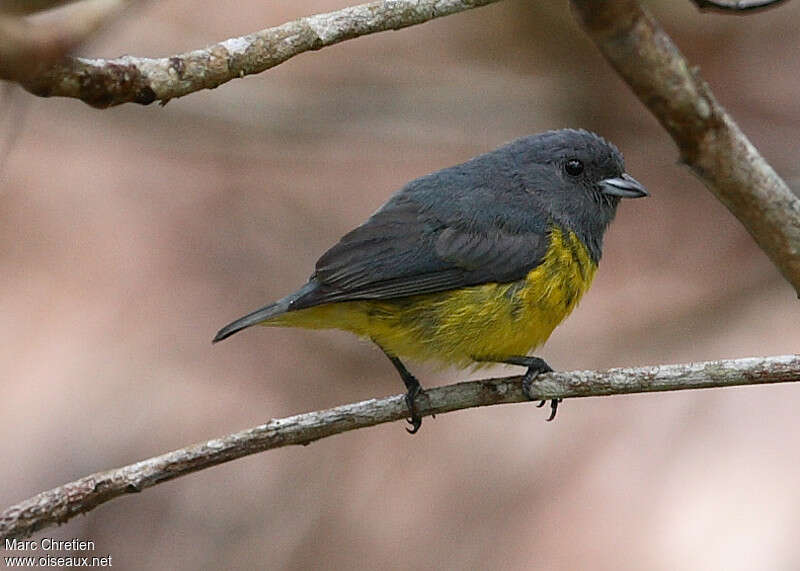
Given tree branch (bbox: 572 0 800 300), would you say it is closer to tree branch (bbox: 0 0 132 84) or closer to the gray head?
tree branch (bbox: 0 0 132 84)

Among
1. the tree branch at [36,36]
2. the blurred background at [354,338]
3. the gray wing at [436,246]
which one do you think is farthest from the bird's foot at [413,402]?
the blurred background at [354,338]

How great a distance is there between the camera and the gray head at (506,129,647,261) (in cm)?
469

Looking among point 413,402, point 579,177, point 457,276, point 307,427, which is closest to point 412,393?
point 413,402

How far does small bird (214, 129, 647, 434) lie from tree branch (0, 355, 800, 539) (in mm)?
360

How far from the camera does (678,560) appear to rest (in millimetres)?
5883

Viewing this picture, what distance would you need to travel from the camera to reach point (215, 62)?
2.81 metres

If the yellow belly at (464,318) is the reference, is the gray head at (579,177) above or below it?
above

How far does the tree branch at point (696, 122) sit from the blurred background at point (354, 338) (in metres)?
3.33

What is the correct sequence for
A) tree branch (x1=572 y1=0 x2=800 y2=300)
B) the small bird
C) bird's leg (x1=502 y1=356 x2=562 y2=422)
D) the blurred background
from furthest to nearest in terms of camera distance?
the blurred background < the small bird < bird's leg (x1=502 y1=356 x2=562 y2=422) < tree branch (x1=572 y1=0 x2=800 y2=300)

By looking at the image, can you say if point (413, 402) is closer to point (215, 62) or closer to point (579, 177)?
point (579, 177)

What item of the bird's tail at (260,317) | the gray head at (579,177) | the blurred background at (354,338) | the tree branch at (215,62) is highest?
the tree branch at (215,62)

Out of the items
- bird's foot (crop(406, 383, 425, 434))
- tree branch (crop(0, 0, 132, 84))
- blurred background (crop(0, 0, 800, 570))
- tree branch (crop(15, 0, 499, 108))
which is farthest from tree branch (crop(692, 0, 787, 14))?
blurred background (crop(0, 0, 800, 570))

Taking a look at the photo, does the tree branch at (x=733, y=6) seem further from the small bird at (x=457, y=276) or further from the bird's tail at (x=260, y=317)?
the bird's tail at (x=260, y=317)

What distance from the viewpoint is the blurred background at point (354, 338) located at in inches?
248
